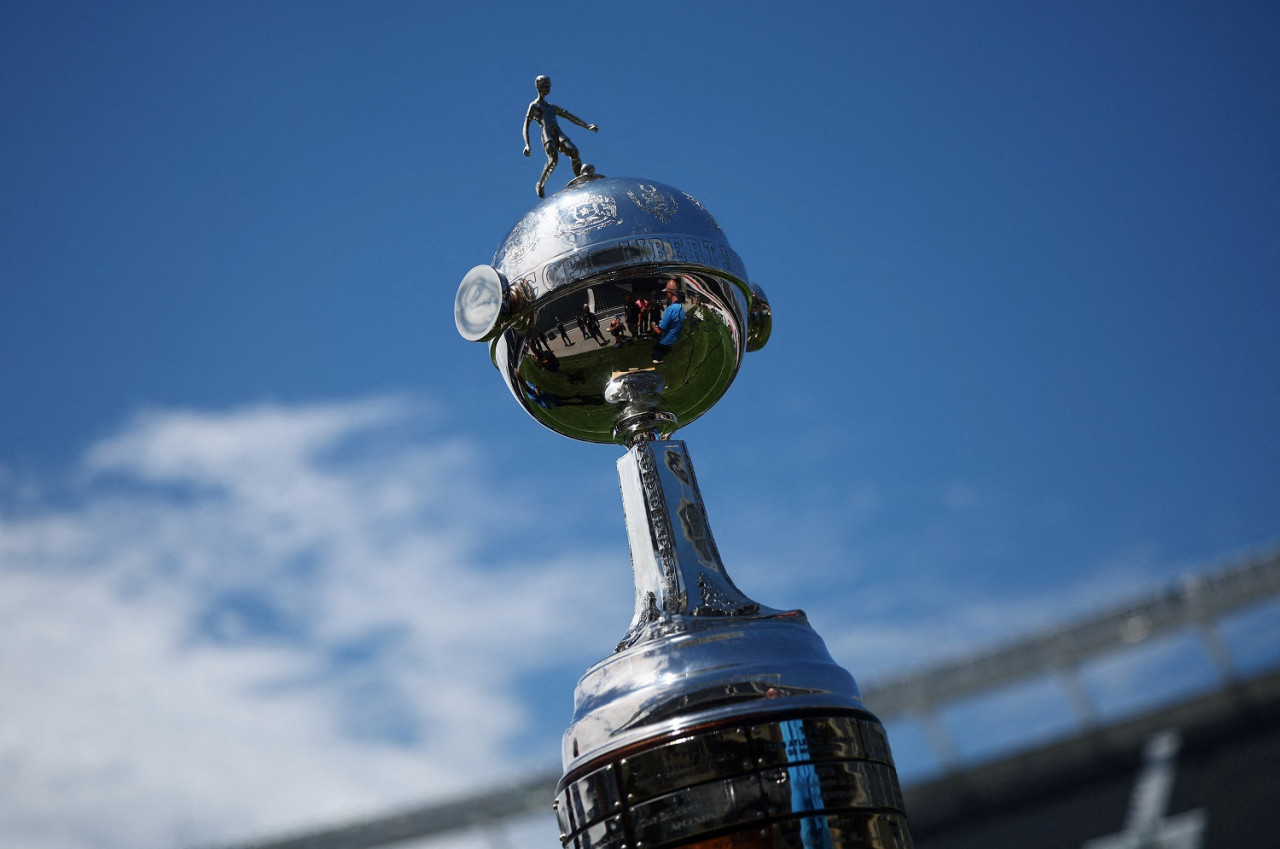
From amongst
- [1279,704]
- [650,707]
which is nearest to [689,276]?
[650,707]

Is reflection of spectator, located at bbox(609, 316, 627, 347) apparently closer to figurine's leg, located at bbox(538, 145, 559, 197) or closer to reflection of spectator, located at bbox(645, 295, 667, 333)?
reflection of spectator, located at bbox(645, 295, 667, 333)

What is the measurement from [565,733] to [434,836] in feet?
31.3

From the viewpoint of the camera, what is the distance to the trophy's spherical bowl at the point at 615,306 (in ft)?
4.31

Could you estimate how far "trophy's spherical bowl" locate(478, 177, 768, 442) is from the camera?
131 cm

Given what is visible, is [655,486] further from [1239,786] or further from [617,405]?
[1239,786]

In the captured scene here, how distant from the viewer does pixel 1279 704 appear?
9.75 metres

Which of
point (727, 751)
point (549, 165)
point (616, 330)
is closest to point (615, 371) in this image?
point (616, 330)

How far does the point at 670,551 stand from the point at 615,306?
0.86 ft

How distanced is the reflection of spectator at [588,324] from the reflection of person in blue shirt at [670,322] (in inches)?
2.5

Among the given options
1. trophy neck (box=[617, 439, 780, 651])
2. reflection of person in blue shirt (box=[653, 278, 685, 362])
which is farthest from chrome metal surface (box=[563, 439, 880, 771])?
reflection of person in blue shirt (box=[653, 278, 685, 362])

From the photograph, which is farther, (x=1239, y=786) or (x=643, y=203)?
(x=1239, y=786)

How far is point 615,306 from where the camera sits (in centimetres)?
132

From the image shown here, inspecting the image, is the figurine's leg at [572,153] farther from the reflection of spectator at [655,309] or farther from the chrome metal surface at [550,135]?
the reflection of spectator at [655,309]

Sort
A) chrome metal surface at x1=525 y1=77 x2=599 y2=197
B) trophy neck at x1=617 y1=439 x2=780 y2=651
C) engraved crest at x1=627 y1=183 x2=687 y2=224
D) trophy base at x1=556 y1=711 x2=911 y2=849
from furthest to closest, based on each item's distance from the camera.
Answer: chrome metal surface at x1=525 y1=77 x2=599 y2=197
engraved crest at x1=627 y1=183 x2=687 y2=224
trophy neck at x1=617 y1=439 x2=780 y2=651
trophy base at x1=556 y1=711 x2=911 y2=849
